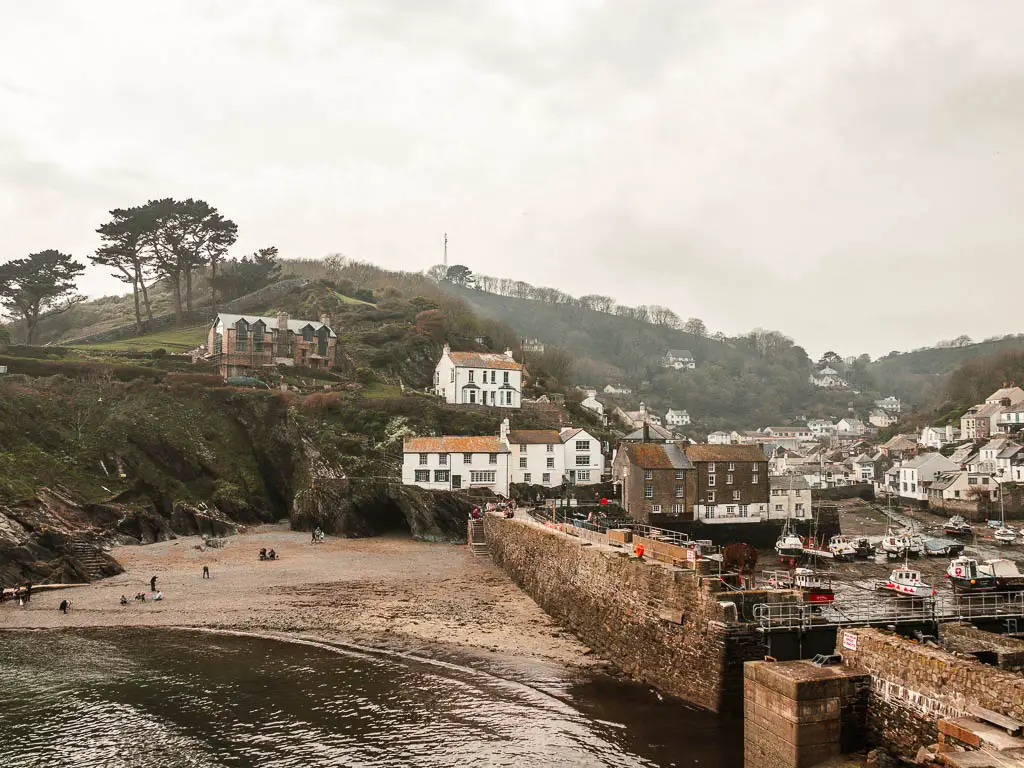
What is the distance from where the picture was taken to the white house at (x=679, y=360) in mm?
174875

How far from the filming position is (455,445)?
170ft

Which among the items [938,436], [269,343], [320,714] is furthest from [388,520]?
[938,436]

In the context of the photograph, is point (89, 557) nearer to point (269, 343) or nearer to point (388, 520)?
point (388, 520)

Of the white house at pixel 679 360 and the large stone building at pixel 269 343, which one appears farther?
the white house at pixel 679 360

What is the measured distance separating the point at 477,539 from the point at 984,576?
27.0 meters

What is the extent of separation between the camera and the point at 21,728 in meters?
16.7

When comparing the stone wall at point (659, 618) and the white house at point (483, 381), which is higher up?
the white house at point (483, 381)

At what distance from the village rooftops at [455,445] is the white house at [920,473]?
55.1 metres

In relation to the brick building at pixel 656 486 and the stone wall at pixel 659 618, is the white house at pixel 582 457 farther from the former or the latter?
the stone wall at pixel 659 618

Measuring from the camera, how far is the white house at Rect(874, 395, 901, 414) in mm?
180625

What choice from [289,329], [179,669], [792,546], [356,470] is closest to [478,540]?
[356,470]

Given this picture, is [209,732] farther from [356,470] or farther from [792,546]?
[792,546]

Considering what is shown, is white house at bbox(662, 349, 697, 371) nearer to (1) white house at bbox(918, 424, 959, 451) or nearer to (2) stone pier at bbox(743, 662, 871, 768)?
(1) white house at bbox(918, 424, 959, 451)

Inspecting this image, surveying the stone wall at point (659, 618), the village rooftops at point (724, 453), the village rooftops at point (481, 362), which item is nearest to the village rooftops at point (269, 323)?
the village rooftops at point (481, 362)
